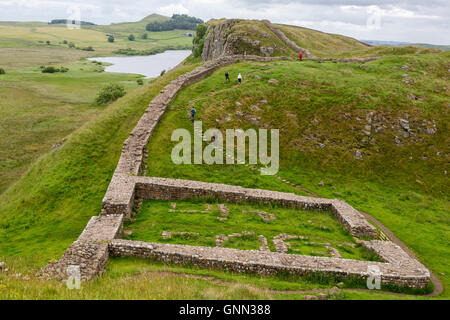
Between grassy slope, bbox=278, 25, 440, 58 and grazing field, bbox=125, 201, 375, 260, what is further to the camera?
grassy slope, bbox=278, 25, 440, 58

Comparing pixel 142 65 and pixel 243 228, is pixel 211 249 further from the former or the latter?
pixel 142 65

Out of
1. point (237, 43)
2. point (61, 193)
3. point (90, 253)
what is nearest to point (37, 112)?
point (237, 43)

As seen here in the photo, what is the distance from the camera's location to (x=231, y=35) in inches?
2432

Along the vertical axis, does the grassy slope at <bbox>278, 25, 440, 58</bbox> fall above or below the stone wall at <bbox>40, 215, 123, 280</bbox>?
above

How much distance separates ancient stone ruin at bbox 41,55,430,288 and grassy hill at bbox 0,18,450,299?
0.67 m

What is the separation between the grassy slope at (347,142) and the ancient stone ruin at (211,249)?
279cm

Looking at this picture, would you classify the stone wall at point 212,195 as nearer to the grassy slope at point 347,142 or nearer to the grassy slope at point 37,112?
the grassy slope at point 347,142

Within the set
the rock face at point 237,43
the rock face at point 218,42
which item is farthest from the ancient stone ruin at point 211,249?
the rock face at point 218,42

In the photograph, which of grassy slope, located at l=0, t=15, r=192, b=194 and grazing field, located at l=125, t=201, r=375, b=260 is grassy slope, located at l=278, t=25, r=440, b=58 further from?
grazing field, located at l=125, t=201, r=375, b=260

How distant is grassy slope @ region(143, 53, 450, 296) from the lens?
23.8 metres

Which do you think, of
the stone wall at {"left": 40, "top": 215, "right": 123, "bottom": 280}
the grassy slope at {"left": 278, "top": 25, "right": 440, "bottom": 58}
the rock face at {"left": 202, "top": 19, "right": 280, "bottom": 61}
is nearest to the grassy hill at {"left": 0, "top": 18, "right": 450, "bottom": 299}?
the stone wall at {"left": 40, "top": 215, "right": 123, "bottom": 280}

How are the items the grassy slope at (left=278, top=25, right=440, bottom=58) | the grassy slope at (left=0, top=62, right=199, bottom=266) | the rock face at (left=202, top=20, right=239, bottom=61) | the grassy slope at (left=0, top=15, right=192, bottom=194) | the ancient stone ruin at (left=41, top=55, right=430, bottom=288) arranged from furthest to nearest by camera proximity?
the rock face at (left=202, top=20, right=239, bottom=61)
the grassy slope at (left=278, top=25, right=440, bottom=58)
the grassy slope at (left=0, top=15, right=192, bottom=194)
the grassy slope at (left=0, top=62, right=199, bottom=266)
the ancient stone ruin at (left=41, top=55, right=430, bottom=288)
